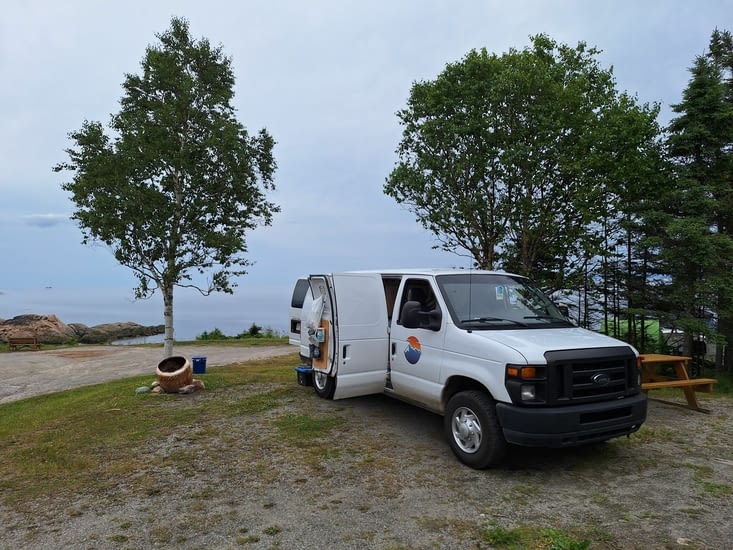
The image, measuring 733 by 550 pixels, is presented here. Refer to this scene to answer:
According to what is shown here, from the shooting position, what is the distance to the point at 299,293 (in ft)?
36.3

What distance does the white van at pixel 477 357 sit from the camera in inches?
188

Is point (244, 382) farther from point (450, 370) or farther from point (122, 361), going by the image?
point (122, 361)

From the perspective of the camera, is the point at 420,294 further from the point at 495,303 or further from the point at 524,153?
the point at 524,153

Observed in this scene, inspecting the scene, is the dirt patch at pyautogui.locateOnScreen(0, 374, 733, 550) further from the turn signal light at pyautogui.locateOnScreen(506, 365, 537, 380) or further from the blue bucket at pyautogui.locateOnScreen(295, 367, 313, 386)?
the blue bucket at pyautogui.locateOnScreen(295, 367, 313, 386)

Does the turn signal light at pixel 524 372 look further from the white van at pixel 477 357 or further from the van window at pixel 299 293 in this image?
the van window at pixel 299 293

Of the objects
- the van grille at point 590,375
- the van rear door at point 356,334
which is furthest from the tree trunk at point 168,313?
the van grille at point 590,375

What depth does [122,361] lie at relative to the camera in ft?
56.7

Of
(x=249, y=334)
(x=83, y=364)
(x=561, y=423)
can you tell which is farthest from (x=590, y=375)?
(x=249, y=334)

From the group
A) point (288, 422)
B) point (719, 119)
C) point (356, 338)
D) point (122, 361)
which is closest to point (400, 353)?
point (356, 338)

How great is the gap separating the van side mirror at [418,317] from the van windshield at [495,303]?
0.21 m

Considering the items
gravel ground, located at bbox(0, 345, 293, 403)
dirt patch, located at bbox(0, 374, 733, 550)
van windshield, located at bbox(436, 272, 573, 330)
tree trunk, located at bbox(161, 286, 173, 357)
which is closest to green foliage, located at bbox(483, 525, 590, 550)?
dirt patch, located at bbox(0, 374, 733, 550)

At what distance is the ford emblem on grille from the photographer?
4.97 metres

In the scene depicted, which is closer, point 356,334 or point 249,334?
point 356,334

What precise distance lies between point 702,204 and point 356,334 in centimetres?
796
